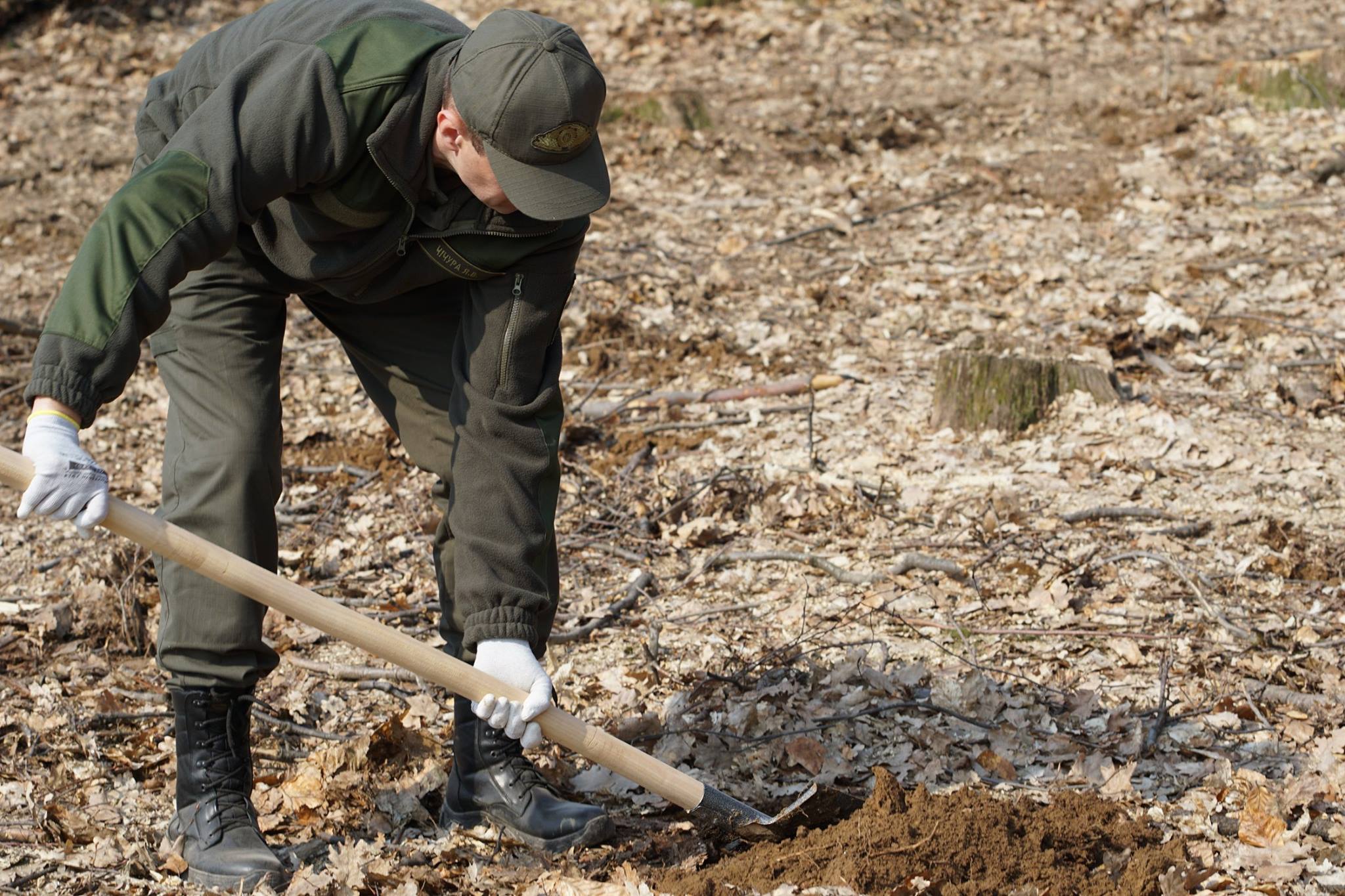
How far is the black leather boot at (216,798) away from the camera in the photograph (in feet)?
10.4

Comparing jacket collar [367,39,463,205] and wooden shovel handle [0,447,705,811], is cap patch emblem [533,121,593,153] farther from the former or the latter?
wooden shovel handle [0,447,705,811]

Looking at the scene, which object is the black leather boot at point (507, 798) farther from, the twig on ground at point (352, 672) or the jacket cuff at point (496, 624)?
the twig on ground at point (352, 672)

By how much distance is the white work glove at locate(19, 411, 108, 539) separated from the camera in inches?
96.3

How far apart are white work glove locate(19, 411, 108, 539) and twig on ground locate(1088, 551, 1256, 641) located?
3.72 meters

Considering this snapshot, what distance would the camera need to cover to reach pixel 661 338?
23.6 ft

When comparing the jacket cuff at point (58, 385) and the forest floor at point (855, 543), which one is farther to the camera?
the forest floor at point (855, 543)

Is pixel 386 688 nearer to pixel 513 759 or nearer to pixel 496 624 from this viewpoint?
pixel 513 759

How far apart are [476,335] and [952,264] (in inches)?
214

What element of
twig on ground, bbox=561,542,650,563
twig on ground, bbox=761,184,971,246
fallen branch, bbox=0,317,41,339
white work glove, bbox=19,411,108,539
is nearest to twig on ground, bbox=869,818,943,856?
white work glove, bbox=19,411,108,539

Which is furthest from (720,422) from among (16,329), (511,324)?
(16,329)

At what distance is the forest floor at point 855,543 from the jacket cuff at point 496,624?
25.4 inches

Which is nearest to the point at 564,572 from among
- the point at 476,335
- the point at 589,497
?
the point at 589,497

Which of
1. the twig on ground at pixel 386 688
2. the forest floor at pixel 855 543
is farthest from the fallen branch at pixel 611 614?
the twig on ground at pixel 386 688

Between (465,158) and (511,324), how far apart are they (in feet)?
1.53
